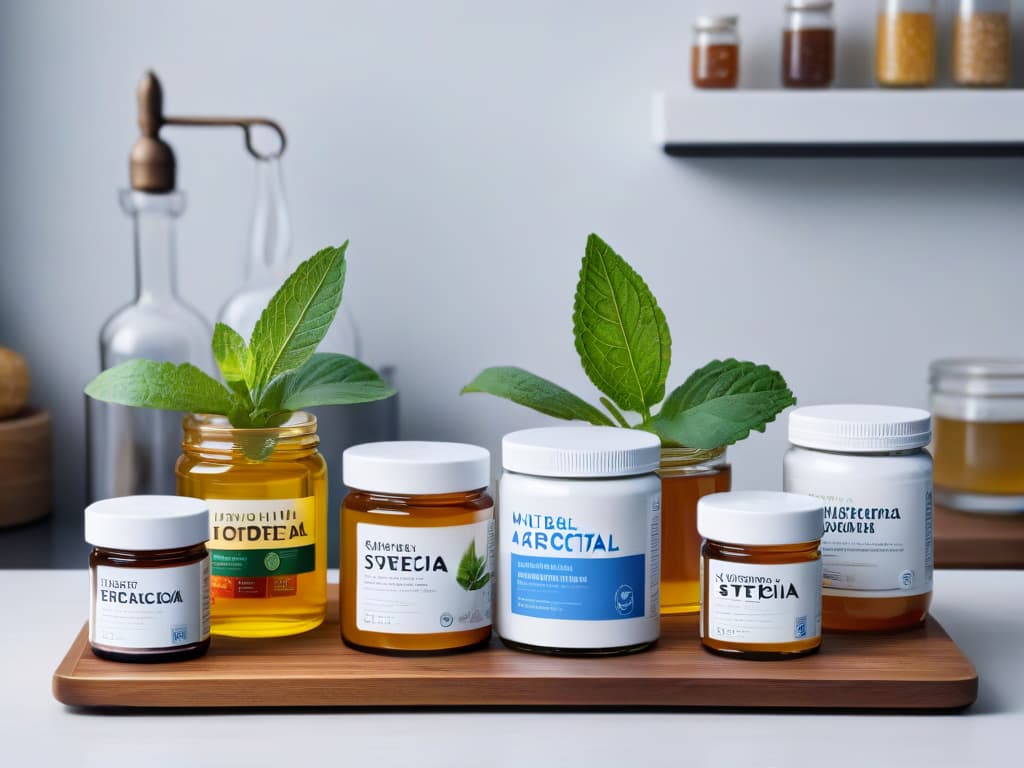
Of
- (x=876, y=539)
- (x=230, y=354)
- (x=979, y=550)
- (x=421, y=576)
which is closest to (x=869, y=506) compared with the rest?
(x=876, y=539)

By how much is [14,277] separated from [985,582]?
1.09 m

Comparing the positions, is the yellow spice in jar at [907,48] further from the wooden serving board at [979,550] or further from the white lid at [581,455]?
the white lid at [581,455]

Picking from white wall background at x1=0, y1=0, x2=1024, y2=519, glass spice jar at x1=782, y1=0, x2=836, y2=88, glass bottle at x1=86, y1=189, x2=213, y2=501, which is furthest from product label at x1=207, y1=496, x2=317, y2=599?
glass spice jar at x1=782, y1=0, x2=836, y2=88

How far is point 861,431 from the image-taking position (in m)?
0.73

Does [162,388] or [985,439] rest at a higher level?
[162,388]

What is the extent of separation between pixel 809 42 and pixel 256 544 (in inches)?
37.1

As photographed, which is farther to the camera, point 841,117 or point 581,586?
point 841,117

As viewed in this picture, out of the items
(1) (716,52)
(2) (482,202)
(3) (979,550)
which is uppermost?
(1) (716,52)

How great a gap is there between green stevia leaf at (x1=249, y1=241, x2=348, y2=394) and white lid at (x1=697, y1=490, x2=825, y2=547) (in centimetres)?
24

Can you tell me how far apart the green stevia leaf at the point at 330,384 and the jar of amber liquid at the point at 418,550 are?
0.04m

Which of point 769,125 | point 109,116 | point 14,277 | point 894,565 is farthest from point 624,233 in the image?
point 894,565

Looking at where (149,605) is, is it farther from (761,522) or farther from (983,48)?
(983,48)

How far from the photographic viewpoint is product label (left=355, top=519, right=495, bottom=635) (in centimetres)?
68

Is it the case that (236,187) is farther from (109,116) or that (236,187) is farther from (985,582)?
(985,582)
